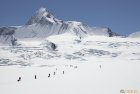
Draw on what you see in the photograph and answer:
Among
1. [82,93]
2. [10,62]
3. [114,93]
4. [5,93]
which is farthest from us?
[10,62]

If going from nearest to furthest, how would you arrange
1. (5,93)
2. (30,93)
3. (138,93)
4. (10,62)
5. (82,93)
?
1. (138,93)
2. (82,93)
3. (30,93)
4. (5,93)
5. (10,62)

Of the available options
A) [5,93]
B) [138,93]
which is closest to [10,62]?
[5,93]

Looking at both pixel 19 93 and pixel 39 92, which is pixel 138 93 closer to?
pixel 39 92

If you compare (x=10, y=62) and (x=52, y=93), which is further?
(x=10, y=62)

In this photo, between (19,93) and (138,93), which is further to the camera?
(19,93)

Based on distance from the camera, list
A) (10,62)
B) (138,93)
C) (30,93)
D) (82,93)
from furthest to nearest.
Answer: (10,62)
(30,93)
(82,93)
(138,93)

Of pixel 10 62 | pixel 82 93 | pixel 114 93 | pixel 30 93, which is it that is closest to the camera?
pixel 114 93

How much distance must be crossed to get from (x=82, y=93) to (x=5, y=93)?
11.0 m

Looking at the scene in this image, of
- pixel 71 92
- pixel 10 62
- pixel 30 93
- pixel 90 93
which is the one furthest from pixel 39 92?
pixel 10 62

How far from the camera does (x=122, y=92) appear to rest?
27.0 m

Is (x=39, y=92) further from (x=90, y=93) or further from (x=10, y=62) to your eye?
(x=10, y=62)

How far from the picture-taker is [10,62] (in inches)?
7795

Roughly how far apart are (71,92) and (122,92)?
5.94m

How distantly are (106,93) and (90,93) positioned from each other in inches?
72.4
